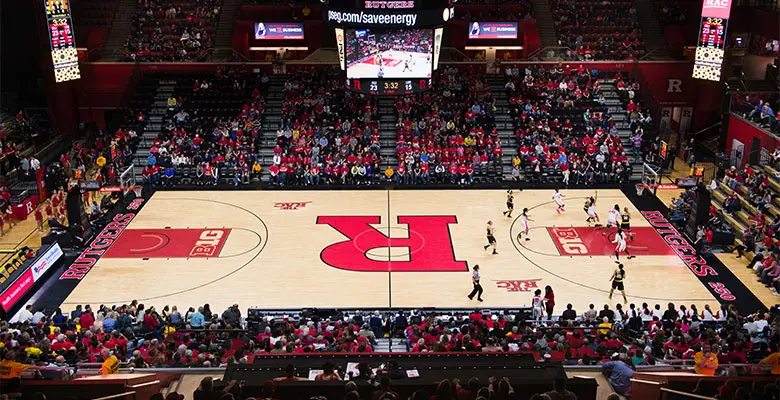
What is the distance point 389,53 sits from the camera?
3148 centimetres

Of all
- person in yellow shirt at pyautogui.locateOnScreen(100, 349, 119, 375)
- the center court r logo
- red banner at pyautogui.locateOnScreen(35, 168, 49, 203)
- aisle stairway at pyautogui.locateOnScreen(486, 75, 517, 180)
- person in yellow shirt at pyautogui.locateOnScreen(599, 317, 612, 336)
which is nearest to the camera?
person in yellow shirt at pyautogui.locateOnScreen(100, 349, 119, 375)

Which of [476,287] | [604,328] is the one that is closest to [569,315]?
[604,328]

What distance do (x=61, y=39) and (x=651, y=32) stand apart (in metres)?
32.3

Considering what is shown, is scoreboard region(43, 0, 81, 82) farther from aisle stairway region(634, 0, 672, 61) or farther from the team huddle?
aisle stairway region(634, 0, 672, 61)

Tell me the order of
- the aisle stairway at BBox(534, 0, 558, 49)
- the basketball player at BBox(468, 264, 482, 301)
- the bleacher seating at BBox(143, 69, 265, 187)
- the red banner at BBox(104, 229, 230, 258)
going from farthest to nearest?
the aisle stairway at BBox(534, 0, 558, 49)
the bleacher seating at BBox(143, 69, 265, 187)
the red banner at BBox(104, 229, 230, 258)
the basketball player at BBox(468, 264, 482, 301)

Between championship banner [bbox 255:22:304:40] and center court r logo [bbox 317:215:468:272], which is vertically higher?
championship banner [bbox 255:22:304:40]

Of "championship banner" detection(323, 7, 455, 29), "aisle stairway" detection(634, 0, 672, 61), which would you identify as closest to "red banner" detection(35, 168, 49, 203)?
"championship banner" detection(323, 7, 455, 29)

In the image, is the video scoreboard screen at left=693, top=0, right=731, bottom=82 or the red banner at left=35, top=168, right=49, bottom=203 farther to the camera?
the red banner at left=35, top=168, right=49, bottom=203

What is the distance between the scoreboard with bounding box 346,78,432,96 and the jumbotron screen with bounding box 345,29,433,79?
22 centimetres

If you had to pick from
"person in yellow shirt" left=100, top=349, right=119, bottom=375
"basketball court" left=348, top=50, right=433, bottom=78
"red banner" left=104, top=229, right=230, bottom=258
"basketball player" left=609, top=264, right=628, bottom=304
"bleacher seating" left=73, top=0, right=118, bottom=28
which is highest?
"bleacher seating" left=73, top=0, right=118, bottom=28

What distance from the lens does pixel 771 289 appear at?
995 inches

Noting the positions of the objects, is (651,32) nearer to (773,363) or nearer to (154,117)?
(154,117)

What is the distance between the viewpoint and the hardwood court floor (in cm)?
2498

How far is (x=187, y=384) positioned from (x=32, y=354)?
503 cm
